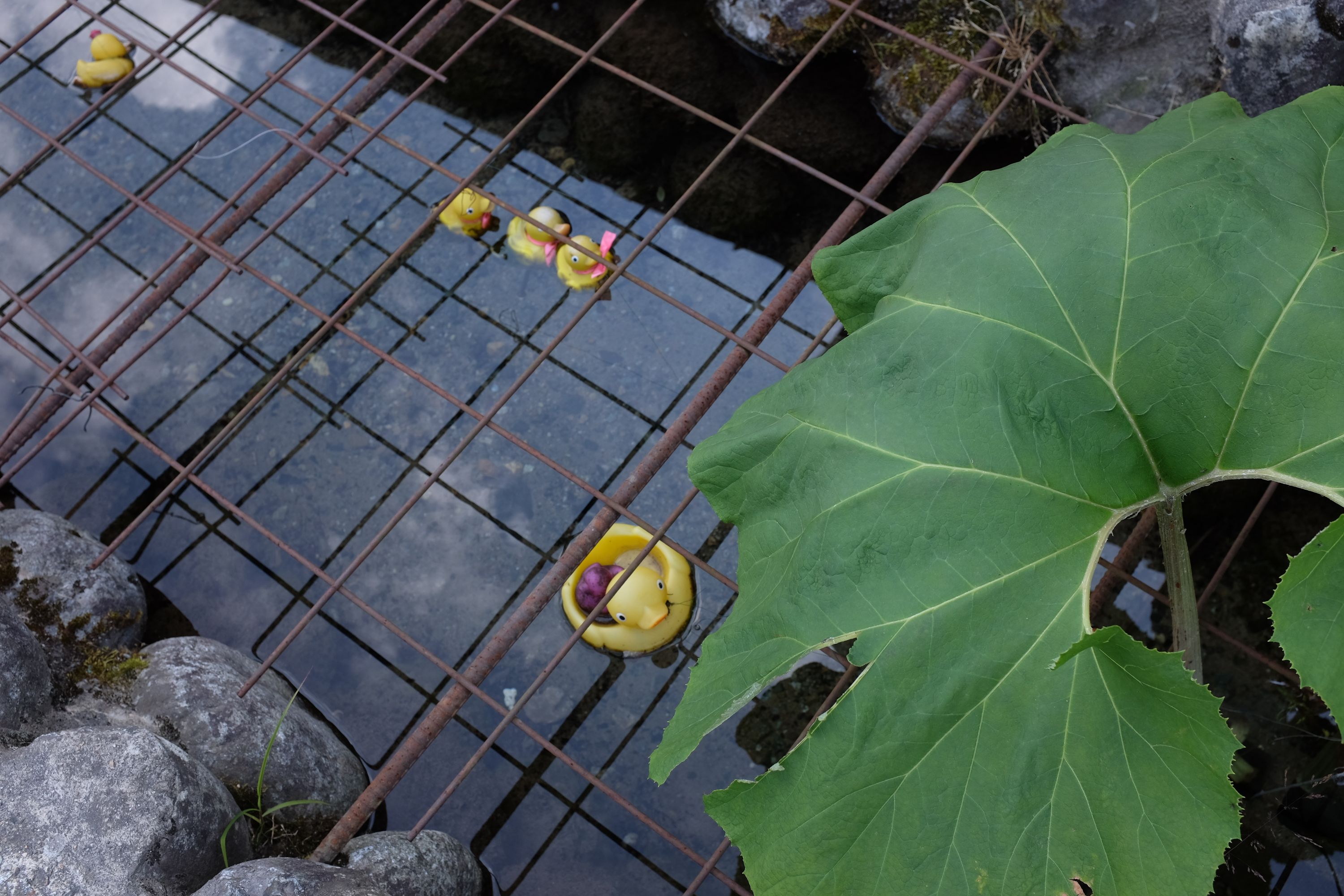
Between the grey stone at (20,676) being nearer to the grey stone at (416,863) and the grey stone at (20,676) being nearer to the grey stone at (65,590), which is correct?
the grey stone at (65,590)

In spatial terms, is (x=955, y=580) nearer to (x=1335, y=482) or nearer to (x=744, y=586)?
(x=744, y=586)

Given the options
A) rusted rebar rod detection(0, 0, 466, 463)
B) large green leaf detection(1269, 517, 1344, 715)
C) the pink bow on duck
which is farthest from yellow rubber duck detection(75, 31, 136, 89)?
large green leaf detection(1269, 517, 1344, 715)

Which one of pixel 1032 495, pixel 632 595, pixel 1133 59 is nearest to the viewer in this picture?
pixel 1032 495

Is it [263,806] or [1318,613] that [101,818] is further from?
[1318,613]

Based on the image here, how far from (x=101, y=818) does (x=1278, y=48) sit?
12.2 ft

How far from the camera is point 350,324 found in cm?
391

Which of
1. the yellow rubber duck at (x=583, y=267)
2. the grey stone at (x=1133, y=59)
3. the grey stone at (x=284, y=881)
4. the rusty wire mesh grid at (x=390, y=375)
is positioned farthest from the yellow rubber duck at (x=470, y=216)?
the grey stone at (x=284, y=881)

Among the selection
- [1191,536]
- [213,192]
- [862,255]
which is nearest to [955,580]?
[862,255]

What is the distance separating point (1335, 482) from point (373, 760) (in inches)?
110

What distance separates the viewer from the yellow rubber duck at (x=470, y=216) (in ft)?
12.7

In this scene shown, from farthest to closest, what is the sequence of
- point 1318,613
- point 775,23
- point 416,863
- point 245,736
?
point 775,23, point 245,736, point 416,863, point 1318,613

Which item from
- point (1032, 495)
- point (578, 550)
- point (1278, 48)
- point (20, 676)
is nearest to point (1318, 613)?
point (1032, 495)

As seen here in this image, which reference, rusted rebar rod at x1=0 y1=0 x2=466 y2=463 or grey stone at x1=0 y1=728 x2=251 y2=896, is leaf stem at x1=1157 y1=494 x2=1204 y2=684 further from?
rusted rebar rod at x1=0 y1=0 x2=466 y2=463

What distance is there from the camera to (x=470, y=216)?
12.7 ft
